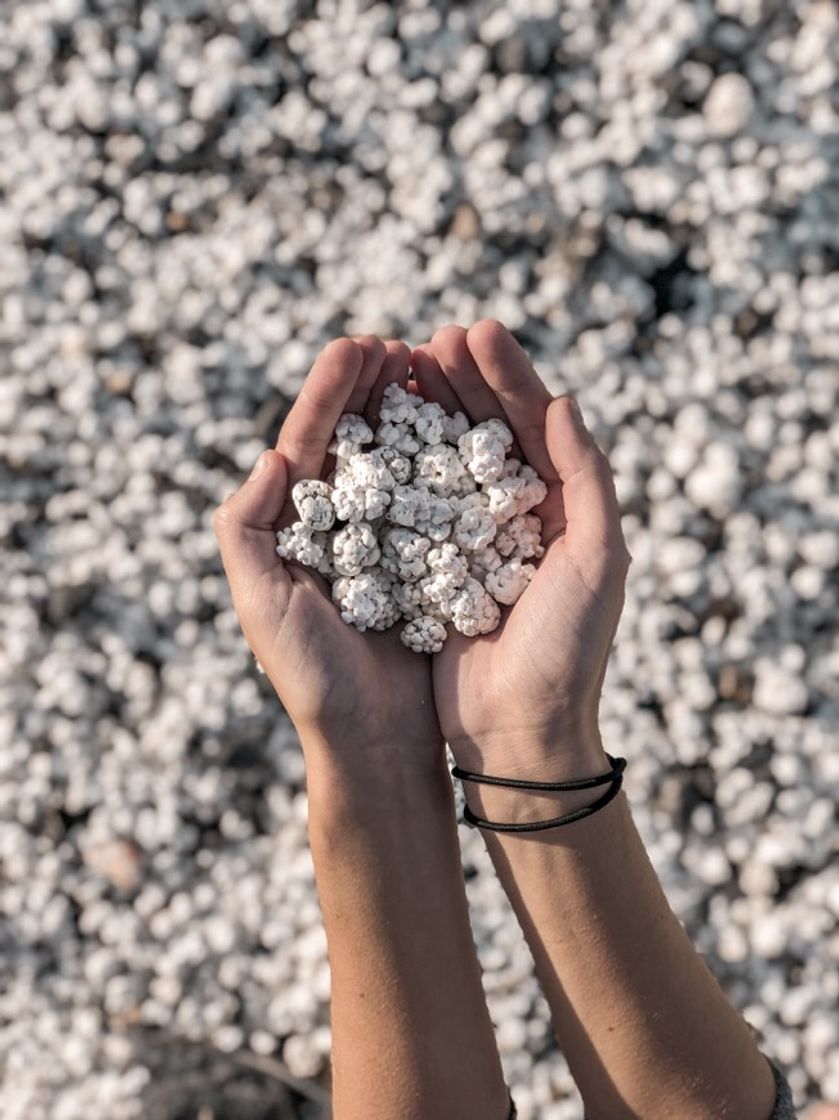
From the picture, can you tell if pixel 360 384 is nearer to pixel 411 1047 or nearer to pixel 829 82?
pixel 411 1047

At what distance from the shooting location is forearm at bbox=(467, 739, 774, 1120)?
152cm

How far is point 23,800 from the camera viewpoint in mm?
2199

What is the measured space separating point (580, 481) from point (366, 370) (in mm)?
335

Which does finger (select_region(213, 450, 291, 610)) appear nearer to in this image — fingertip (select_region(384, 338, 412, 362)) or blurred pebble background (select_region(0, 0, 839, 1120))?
fingertip (select_region(384, 338, 412, 362))

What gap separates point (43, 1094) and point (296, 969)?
20.4 inches

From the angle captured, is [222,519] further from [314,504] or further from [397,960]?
[397,960]

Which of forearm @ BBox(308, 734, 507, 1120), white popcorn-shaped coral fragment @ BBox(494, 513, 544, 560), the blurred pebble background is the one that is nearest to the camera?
forearm @ BBox(308, 734, 507, 1120)

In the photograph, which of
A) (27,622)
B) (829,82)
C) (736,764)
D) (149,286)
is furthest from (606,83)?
(27,622)

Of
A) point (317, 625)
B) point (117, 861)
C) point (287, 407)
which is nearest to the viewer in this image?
point (317, 625)

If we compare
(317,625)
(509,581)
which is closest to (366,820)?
(317,625)

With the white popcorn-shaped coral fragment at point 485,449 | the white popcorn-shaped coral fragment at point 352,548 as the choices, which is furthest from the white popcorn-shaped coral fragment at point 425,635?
the white popcorn-shaped coral fragment at point 485,449

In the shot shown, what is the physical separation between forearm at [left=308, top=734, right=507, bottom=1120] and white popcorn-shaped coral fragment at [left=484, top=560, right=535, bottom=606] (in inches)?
10.9

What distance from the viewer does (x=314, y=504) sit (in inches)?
60.7

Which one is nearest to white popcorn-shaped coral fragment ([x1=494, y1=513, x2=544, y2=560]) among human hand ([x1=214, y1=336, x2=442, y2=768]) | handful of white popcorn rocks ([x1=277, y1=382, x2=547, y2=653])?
handful of white popcorn rocks ([x1=277, y1=382, x2=547, y2=653])
